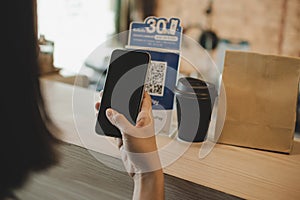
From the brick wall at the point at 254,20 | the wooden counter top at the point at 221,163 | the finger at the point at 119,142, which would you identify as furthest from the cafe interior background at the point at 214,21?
the finger at the point at 119,142

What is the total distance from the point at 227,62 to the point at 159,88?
0.14 m

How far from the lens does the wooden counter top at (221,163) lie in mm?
491

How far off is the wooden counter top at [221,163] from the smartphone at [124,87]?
7 centimetres

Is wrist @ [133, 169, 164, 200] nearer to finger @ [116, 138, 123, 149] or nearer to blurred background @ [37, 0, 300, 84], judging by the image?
finger @ [116, 138, 123, 149]

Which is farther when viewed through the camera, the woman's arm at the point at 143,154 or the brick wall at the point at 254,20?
the brick wall at the point at 254,20

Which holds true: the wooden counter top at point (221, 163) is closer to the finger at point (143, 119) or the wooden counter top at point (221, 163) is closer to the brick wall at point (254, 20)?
the finger at point (143, 119)

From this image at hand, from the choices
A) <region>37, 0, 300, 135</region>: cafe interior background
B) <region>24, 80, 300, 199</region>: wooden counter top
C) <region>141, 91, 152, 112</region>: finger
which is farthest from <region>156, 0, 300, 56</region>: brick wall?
<region>141, 91, 152, 112</region>: finger

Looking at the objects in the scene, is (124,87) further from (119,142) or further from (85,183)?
(85,183)

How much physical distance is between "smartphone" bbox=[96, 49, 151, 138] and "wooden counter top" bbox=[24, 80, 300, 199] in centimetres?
7

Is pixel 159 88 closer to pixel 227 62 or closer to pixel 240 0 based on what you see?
pixel 227 62

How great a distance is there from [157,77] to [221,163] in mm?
213

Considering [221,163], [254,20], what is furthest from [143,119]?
[254,20]

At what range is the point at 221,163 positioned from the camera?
1.84ft

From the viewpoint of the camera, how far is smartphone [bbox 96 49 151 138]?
0.55m
